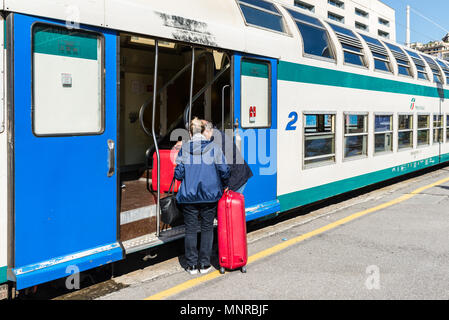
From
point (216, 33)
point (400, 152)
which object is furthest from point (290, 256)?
point (400, 152)

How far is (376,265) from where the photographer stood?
4.65 m

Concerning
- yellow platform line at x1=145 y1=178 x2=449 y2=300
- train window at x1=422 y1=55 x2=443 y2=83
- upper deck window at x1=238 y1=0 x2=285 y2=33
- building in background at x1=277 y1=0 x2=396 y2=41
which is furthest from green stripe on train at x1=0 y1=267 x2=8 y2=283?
building in background at x1=277 y1=0 x2=396 y2=41

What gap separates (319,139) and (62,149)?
14.3 ft

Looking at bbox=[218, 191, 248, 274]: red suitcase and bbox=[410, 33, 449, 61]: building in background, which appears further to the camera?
bbox=[410, 33, 449, 61]: building in background

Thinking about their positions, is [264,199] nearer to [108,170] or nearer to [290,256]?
[290,256]

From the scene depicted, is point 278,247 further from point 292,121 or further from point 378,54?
point 378,54

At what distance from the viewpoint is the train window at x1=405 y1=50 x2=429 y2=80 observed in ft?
33.9

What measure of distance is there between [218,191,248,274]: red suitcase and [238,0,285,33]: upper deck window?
235 cm

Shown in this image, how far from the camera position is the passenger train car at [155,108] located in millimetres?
3279

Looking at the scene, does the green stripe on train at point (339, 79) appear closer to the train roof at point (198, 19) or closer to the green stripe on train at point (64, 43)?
the train roof at point (198, 19)

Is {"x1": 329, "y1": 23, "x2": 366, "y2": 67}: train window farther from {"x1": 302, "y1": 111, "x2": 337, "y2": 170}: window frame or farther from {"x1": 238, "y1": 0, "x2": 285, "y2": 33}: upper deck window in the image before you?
{"x1": 238, "y1": 0, "x2": 285, "y2": 33}: upper deck window

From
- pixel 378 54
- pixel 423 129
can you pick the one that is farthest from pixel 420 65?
pixel 378 54

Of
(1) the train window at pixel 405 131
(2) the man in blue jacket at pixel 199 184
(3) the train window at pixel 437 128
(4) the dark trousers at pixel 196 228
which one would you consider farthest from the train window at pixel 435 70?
(4) the dark trousers at pixel 196 228
